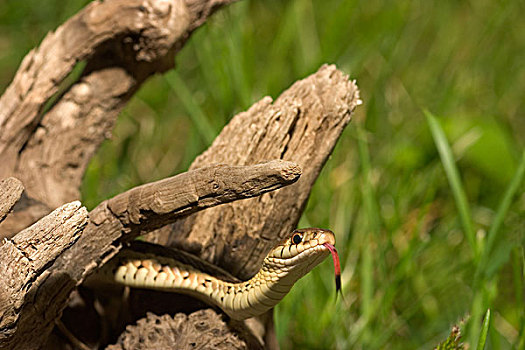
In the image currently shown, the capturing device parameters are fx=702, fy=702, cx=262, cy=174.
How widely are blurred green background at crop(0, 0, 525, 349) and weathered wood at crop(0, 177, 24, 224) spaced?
124 centimetres

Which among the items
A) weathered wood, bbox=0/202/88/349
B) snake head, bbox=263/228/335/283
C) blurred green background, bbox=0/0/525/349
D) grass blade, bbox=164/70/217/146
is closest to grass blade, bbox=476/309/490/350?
blurred green background, bbox=0/0/525/349

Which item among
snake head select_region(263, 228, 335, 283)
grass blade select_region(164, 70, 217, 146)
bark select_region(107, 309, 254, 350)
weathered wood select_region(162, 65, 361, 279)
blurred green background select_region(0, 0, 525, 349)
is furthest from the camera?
grass blade select_region(164, 70, 217, 146)

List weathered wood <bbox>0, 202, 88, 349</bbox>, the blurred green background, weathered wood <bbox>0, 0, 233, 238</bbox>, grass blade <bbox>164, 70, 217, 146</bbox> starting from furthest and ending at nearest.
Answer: grass blade <bbox>164, 70, 217, 146</bbox> → the blurred green background → weathered wood <bbox>0, 0, 233, 238</bbox> → weathered wood <bbox>0, 202, 88, 349</bbox>

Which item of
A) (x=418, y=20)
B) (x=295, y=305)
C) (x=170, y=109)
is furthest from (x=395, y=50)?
(x=295, y=305)

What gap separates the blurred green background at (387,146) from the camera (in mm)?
2504

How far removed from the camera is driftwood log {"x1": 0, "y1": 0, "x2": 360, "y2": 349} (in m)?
1.42

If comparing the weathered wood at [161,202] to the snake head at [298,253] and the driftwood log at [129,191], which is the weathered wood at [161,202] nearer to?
the driftwood log at [129,191]

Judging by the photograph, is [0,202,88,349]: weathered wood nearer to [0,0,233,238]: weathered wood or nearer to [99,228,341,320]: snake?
[99,228,341,320]: snake

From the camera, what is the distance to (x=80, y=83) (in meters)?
2.20

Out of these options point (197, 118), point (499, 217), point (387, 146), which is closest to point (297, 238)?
point (499, 217)

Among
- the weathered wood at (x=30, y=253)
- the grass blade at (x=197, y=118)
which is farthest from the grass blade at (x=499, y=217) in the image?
the weathered wood at (x=30, y=253)

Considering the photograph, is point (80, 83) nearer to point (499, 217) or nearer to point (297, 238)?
point (297, 238)

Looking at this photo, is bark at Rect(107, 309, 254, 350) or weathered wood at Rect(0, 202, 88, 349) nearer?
weathered wood at Rect(0, 202, 88, 349)

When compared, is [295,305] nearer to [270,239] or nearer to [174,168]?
[270,239]
